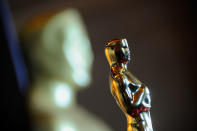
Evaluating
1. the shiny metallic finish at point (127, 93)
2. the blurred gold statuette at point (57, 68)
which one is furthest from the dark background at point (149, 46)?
the shiny metallic finish at point (127, 93)

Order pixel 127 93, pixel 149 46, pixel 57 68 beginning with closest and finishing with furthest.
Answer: pixel 127 93 → pixel 57 68 → pixel 149 46

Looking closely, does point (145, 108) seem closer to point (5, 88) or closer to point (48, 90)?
point (48, 90)

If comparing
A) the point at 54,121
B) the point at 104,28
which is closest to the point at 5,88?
the point at 54,121

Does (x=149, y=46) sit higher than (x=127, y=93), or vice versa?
(x=127, y=93)

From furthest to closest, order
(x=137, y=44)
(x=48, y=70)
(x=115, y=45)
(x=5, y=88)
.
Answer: (x=137, y=44)
(x=5, y=88)
(x=48, y=70)
(x=115, y=45)

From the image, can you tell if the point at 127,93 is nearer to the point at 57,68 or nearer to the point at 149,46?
the point at 57,68

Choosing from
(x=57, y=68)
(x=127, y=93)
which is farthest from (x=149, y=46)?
(x=127, y=93)
